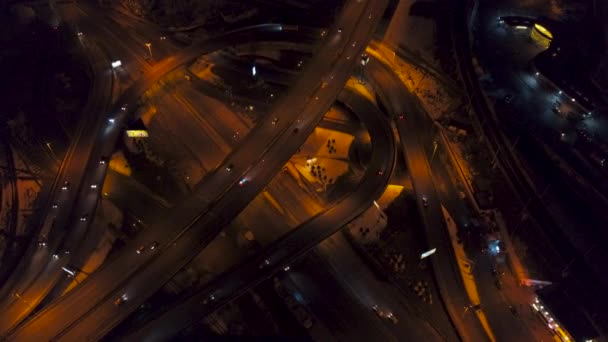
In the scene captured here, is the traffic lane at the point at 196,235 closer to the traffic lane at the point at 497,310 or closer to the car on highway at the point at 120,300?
the car on highway at the point at 120,300

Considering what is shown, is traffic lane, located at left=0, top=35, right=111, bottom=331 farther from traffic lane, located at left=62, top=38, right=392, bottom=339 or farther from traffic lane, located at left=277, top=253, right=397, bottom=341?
traffic lane, located at left=277, top=253, right=397, bottom=341

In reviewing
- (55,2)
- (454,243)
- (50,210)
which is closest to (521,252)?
(454,243)

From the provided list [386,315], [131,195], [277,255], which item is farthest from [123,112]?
[386,315]

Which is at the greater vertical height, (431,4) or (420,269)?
(431,4)

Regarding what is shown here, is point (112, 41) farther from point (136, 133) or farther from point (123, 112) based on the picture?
point (136, 133)

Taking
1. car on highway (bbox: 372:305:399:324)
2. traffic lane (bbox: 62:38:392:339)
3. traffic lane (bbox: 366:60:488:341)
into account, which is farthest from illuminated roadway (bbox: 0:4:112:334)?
traffic lane (bbox: 366:60:488:341)

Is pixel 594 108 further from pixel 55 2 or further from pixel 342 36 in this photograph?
pixel 55 2

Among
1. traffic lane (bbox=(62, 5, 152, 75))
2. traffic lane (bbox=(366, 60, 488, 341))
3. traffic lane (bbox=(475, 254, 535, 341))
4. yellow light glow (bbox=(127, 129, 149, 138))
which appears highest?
traffic lane (bbox=(62, 5, 152, 75))
